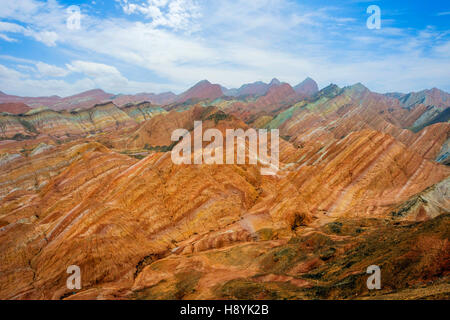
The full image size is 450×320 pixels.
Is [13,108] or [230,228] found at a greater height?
[13,108]

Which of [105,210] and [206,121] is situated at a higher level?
[206,121]

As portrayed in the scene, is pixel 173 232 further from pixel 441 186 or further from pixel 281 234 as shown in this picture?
pixel 441 186

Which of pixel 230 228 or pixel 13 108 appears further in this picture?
pixel 13 108

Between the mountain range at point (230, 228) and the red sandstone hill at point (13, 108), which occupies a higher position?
the red sandstone hill at point (13, 108)

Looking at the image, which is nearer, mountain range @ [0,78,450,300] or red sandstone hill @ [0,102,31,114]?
mountain range @ [0,78,450,300]

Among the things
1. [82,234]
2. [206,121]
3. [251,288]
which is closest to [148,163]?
[82,234]

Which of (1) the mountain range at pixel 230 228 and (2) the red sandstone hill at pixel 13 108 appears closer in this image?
(1) the mountain range at pixel 230 228

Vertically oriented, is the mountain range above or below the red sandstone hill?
below

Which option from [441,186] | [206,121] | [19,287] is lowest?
[19,287]

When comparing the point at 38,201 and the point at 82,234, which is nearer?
the point at 82,234
